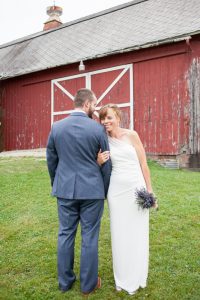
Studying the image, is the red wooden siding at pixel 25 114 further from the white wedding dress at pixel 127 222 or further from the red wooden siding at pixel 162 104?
the white wedding dress at pixel 127 222

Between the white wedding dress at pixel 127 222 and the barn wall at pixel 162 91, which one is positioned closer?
the white wedding dress at pixel 127 222

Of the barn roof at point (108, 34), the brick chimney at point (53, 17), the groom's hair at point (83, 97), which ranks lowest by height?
the groom's hair at point (83, 97)

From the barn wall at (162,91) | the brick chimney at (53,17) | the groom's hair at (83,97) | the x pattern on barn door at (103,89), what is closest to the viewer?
the groom's hair at (83,97)

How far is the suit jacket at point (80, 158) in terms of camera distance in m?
3.12

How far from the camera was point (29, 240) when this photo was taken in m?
4.57

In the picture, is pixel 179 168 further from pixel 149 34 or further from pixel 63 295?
pixel 63 295

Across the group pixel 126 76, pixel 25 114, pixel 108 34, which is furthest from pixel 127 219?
pixel 25 114

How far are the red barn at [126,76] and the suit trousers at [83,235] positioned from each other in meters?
7.68

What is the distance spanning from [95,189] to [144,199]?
44 centimetres

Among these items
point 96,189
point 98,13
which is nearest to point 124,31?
point 98,13

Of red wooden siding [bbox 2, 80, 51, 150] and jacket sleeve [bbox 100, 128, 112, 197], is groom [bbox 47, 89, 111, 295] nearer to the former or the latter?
jacket sleeve [bbox 100, 128, 112, 197]

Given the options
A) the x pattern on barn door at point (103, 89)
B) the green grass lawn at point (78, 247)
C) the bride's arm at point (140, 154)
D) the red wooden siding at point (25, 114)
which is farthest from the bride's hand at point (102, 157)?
the red wooden siding at point (25, 114)

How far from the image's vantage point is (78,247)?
14.3 feet

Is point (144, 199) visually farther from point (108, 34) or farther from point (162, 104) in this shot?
point (108, 34)
